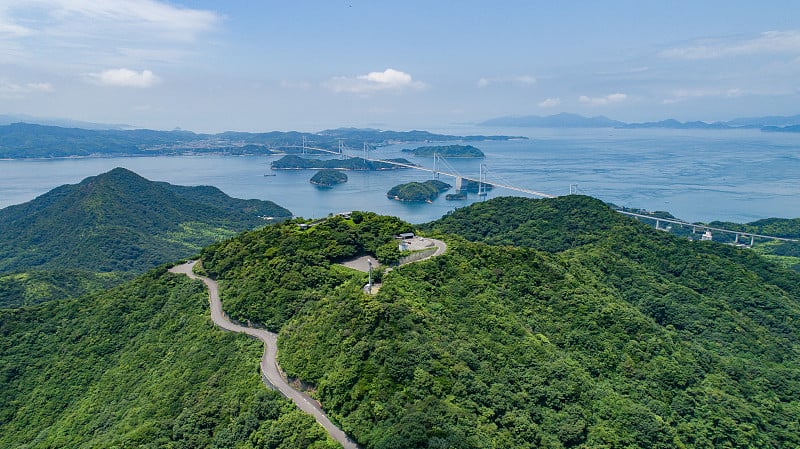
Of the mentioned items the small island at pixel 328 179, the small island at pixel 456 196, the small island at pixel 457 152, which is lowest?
the small island at pixel 456 196

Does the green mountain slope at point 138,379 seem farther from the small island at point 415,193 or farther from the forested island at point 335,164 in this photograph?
the forested island at point 335,164

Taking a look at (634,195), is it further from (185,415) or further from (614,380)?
(185,415)

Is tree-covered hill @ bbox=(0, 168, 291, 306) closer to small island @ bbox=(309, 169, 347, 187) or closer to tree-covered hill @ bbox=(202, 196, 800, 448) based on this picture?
tree-covered hill @ bbox=(202, 196, 800, 448)

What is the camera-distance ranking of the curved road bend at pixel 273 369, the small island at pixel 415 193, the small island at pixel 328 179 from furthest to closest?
the small island at pixel 328 179, the small island at pixel 415 193, the curved road bend at pixel 273 369

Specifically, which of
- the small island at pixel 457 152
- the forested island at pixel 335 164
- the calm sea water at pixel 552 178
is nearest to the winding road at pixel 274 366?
the calm sea water at pixel 552 178

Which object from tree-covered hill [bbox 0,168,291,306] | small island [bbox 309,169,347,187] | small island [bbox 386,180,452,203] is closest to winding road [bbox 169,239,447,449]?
tree-covered hill [bbox 0,168,291,306]

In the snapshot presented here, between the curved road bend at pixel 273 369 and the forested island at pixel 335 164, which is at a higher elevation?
the curved road bend at pixel 273 369
